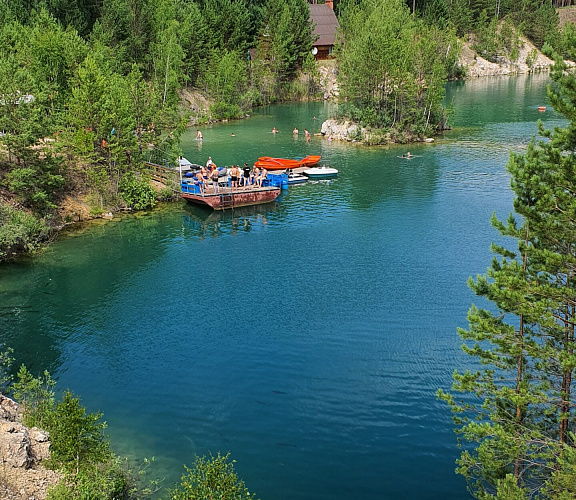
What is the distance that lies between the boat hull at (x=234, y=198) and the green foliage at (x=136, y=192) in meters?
2.88

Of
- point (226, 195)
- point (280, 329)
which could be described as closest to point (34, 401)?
point (280, 329)

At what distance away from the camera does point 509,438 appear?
15.2 metres

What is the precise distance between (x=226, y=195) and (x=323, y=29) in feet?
286

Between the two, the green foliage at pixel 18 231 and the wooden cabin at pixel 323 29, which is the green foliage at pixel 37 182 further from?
the wooden cabin at pixel 323 29

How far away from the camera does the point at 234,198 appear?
162 ft

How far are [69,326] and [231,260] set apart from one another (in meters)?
11.6

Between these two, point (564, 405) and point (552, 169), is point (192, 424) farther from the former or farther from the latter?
point (552, 169)

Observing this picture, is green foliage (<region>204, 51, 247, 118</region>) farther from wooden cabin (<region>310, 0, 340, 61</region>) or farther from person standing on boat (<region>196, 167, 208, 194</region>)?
person standing on boat (<region>196, 167, 208, 194</region>)

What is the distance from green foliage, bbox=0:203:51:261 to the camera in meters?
36.3

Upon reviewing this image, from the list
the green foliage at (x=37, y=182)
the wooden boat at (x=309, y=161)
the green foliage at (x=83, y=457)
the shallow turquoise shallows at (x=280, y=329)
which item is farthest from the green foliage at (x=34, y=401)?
the wooden boat at (x=309, y=161)

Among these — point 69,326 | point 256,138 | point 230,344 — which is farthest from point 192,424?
point 256,138

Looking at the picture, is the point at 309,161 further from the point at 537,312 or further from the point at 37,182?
the point at 537,312

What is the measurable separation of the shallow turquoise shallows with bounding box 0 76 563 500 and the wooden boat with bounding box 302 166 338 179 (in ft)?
13.3

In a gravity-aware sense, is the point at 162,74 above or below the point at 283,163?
above
